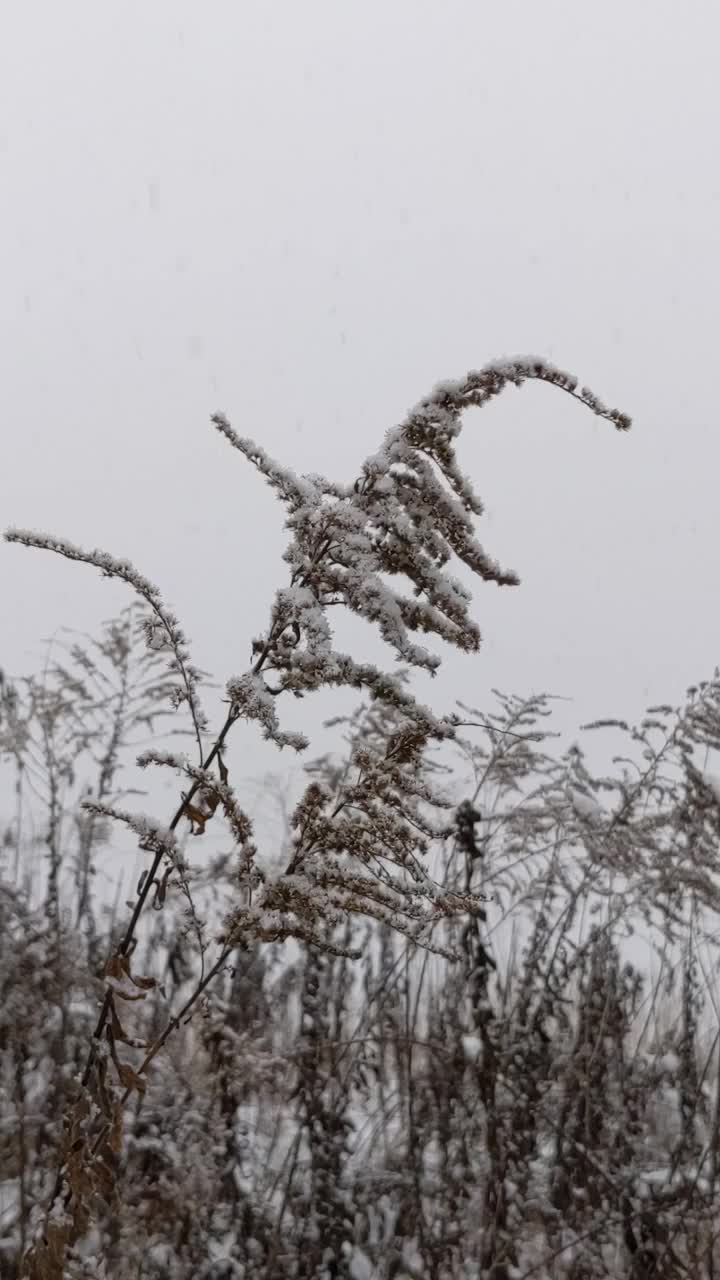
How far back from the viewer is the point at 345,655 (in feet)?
5.74

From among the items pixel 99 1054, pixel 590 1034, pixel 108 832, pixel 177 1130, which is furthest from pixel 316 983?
pixel 99 1054

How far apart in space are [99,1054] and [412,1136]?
208cm

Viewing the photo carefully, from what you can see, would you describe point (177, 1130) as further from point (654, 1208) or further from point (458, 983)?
point (654, 1208)

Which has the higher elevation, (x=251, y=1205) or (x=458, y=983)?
(x=458, y=983)

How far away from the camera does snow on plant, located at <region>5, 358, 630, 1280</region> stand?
5.64ft

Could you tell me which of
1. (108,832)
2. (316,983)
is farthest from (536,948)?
(108,832)

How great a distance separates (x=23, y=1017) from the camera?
3549mm

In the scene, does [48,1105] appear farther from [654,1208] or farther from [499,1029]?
[654,1208]

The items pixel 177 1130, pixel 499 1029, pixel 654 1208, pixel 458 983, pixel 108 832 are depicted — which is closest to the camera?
pixel 654 1208

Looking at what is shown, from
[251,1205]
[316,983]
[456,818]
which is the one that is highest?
[456,818]

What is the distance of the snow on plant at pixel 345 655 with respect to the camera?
67.6 inches

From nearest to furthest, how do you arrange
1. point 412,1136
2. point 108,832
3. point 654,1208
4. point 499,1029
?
point 412,1136 < point 654,1208 < point 499,1029 < point 108,832

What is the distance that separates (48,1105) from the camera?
3.82 m

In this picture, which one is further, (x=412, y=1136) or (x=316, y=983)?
(x=316, y=983)
